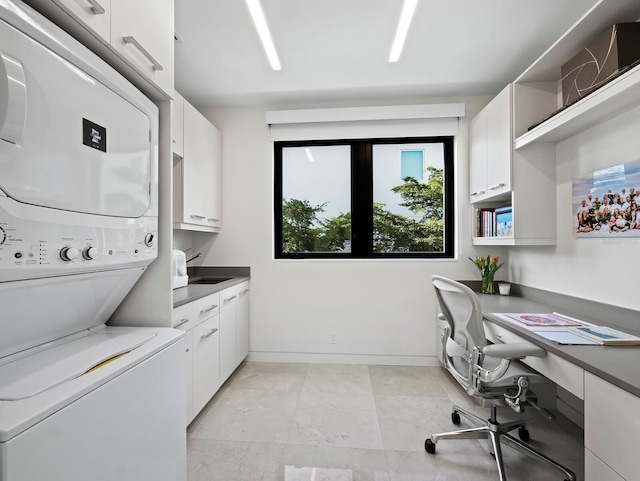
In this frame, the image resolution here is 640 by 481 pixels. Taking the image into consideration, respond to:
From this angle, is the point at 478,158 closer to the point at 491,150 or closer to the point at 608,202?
the point at 491,150

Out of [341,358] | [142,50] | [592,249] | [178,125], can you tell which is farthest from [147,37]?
[341,358]

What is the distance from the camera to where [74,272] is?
0.94 meters

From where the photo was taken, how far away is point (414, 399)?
A: 7.92 feet

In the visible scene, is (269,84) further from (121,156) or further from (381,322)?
(381,322)

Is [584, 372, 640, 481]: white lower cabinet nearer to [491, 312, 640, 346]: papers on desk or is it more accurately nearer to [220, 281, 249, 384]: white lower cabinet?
[491, 312, 640, 346]: papers on desk

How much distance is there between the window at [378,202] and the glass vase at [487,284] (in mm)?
421

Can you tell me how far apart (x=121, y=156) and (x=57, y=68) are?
1.00 feet

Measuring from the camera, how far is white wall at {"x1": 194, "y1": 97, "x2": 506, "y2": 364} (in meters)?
3.06

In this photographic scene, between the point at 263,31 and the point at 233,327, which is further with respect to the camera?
the point at 233,327

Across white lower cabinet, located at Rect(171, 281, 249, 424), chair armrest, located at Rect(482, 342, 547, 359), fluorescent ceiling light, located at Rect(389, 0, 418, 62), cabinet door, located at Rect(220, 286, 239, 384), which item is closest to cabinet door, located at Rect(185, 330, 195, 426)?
white lower cabinet, located at Rect(171, 281, 249, 424)

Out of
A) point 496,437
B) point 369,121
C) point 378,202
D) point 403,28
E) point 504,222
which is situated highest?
point 403,28

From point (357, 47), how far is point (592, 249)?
6.62ft

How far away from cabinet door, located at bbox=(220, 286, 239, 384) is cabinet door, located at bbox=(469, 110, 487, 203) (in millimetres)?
2296

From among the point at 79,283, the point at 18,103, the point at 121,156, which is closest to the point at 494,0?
the point at 121,156
